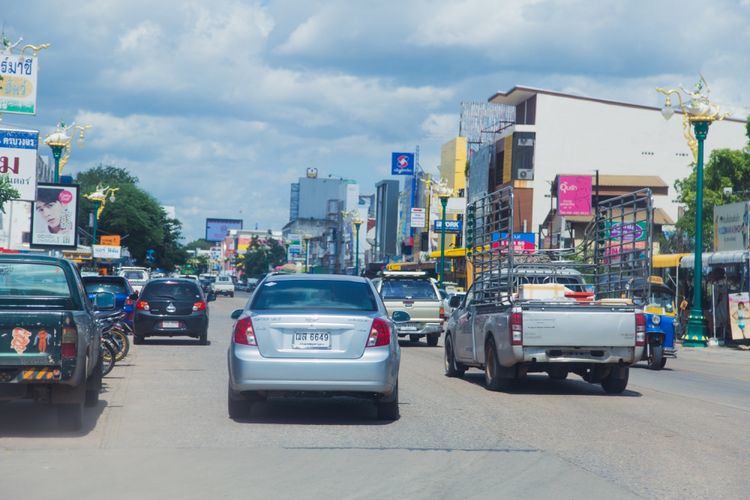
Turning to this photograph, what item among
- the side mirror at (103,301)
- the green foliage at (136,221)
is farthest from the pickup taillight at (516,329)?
the green foliage at (136,221)

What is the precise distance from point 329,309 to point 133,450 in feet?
9.44

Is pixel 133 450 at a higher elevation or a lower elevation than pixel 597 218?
lower

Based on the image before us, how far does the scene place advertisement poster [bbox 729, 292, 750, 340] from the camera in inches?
1244

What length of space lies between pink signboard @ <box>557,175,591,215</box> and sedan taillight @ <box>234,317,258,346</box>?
5330 cm

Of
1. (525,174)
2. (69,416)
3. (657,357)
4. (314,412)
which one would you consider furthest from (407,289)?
(525,174)

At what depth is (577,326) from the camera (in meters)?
15.3

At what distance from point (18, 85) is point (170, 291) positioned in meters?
8.57

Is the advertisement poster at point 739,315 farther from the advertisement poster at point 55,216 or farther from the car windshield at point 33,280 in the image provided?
the advertisement poster at point 55,216

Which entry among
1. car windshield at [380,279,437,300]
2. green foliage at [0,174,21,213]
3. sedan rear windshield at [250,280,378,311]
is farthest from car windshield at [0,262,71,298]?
green foliage at [0,174,21,213]

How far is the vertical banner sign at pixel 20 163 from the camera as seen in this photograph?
106 feet

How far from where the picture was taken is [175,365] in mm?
20453

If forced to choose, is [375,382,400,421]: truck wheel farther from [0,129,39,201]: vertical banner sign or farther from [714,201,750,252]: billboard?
[714,201,750,252]: billboard

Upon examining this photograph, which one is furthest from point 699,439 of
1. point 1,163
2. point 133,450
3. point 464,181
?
point 464,181

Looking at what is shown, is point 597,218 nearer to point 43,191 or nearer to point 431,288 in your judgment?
point 431,288
